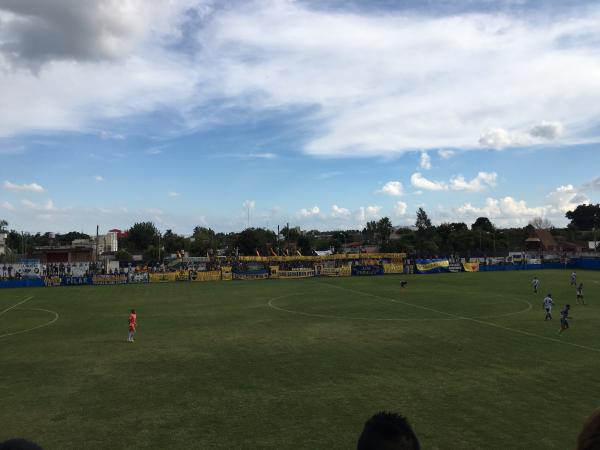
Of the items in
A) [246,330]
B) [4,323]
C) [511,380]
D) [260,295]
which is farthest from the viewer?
[260,295]

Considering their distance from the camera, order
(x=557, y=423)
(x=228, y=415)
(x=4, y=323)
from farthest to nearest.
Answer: (x=4, y=323)
(x=228, y=415)
(x=557, y=423)

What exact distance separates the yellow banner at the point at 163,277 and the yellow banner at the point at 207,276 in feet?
7.95

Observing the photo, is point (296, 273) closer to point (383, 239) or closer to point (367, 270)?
point (367, 270)

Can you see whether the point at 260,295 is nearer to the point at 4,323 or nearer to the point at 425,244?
the point at 4,323

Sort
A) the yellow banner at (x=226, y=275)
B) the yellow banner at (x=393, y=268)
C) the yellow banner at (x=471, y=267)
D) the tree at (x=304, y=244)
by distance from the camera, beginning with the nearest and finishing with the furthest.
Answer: the yellow banner at (x=226, y=275), the yellow banner at (x=393, y=268), the yellow banner at (x=471, y=267), the tree at (x=304, y=244)

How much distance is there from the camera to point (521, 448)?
997cm

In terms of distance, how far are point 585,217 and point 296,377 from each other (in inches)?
6963

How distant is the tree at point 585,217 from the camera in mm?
157375

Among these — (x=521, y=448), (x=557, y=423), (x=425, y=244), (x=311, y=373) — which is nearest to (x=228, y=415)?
(x=311, y=373)

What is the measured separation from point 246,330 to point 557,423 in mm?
16086

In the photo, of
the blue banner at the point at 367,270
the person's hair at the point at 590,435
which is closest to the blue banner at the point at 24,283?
the blue banner at the point at 367,270

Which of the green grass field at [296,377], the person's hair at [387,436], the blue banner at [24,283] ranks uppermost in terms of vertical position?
the person's hair at [387,436]

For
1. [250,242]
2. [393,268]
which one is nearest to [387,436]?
[393,268]

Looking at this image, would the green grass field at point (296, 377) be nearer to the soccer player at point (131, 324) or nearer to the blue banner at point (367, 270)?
the soccer player at point (131, 324)
